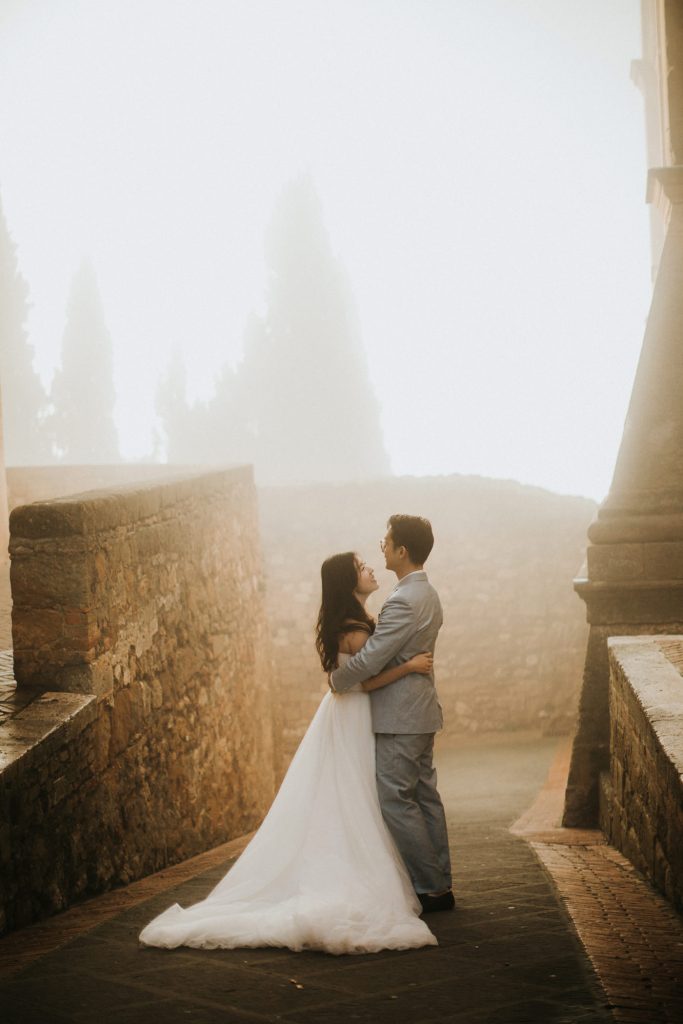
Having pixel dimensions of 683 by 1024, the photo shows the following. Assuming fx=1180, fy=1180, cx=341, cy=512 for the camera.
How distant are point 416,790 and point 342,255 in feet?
142

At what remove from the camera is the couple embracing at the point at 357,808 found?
3.71 m

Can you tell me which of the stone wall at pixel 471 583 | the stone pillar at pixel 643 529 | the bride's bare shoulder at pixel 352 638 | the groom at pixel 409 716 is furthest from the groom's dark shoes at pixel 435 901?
the stone wall at pixel 471 583

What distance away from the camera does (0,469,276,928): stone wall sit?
435cm

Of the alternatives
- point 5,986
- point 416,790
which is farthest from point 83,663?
point 5,986

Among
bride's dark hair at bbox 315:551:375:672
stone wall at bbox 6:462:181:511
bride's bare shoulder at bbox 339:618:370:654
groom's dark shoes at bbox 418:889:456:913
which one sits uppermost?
stone wall at bbox 6:462:181:511

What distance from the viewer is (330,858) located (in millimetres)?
3992

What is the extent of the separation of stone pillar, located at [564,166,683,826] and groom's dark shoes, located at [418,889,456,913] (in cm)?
343

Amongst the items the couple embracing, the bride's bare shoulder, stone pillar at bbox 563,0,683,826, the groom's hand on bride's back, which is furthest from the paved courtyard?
stone pillar at bbox 563,0,683,826

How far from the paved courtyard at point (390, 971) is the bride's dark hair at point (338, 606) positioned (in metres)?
1.03

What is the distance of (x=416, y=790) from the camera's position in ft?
14.3

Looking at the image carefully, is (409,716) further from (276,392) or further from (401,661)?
(276,392)

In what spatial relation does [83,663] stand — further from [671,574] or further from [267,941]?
[671,574]

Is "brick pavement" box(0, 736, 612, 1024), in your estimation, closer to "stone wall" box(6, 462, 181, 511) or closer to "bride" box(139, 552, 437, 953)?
"bride" box(139, 552, 437, 953)

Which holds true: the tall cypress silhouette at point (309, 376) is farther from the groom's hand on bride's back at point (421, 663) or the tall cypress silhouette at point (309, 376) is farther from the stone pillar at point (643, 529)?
the groom's hand on bride's back at point (421, 663)
